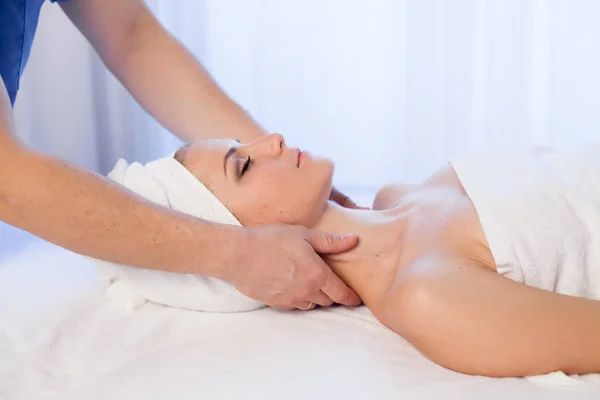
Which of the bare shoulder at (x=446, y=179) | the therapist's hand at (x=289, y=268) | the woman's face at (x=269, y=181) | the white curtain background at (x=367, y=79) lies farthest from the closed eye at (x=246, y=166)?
the white curtain background at (x=367, y=79)

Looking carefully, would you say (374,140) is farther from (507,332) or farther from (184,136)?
(507,332)

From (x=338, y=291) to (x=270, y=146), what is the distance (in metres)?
0.32

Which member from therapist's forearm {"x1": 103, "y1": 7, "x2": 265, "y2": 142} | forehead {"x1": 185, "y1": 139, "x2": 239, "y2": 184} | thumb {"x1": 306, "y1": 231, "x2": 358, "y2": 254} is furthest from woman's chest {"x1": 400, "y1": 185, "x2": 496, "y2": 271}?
therapist's forearm {"x1": 103, "y1": 7, "x2": 265, "y2": 142}

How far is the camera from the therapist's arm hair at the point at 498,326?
1.10m

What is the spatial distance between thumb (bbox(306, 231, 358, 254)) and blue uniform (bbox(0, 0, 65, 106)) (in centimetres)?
78

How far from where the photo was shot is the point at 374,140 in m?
2.92

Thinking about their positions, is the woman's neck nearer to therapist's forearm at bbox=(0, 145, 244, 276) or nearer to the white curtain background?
therapist's forearm at bbox=(0, 145, 244, 276)

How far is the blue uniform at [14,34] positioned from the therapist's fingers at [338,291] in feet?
2.78

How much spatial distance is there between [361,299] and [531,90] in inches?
64.2

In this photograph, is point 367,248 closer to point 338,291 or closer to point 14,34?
point 338,291

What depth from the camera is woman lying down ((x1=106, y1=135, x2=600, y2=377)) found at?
1119 millimetres

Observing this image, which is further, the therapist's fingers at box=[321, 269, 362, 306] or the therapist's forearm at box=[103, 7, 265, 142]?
the therapist's forearm at box=[103, 7, 265, 142]

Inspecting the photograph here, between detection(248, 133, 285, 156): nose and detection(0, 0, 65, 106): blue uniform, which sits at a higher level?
detection(0, 0, 65, 106): blue uniform

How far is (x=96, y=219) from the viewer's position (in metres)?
1.17
